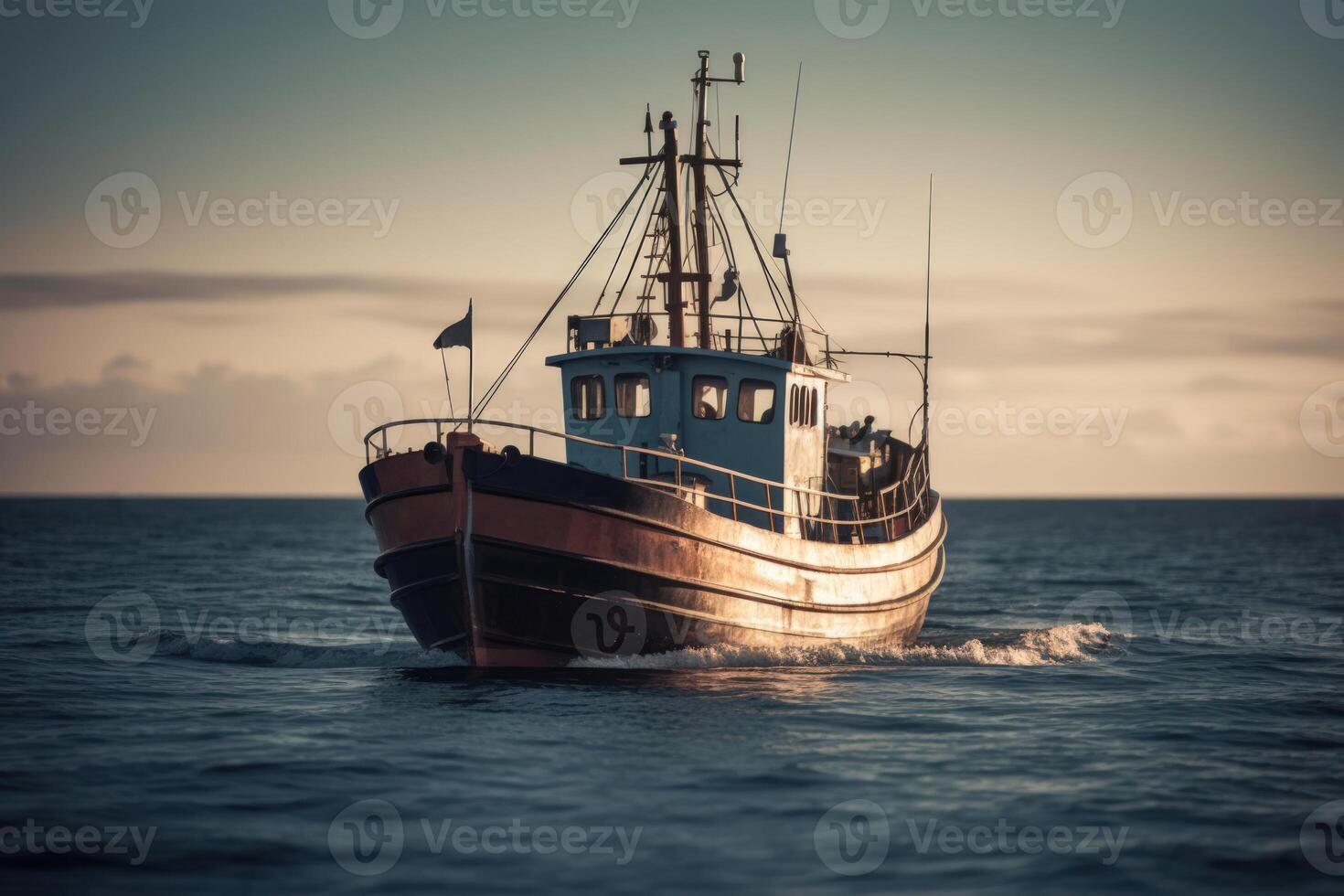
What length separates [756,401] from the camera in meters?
20.2

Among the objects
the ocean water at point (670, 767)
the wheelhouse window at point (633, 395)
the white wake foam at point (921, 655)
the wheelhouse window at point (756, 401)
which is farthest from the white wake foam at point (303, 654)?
the wheelhouse window at point (756, 401)

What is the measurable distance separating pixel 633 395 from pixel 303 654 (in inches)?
275

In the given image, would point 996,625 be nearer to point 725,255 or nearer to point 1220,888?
point 725,255

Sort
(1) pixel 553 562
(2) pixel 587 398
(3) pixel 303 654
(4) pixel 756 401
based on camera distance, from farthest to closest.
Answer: (3) pixel 303 654 → (2) pixel 587 398 → (4) pixel 756 401 → (1) pixel 553 562

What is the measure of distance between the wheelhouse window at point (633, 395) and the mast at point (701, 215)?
185cm

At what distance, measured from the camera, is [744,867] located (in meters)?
9.78

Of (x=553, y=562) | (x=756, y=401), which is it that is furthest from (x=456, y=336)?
(x=756, y=401)

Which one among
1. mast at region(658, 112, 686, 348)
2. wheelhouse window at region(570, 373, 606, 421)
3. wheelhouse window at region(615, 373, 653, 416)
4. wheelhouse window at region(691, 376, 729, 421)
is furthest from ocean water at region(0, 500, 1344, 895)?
mast at region(658, 112, 686, 348)

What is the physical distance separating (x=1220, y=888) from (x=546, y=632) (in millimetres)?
9209

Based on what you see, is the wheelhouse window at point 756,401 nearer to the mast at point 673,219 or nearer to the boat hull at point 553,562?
the mast at point 673,219

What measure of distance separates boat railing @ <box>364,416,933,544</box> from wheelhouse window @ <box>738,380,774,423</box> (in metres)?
0.87

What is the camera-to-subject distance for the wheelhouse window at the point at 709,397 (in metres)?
20.0

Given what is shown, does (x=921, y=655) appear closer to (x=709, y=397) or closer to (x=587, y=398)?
(x=709, y=397)

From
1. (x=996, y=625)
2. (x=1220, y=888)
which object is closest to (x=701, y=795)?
(x=1220, y=888)
